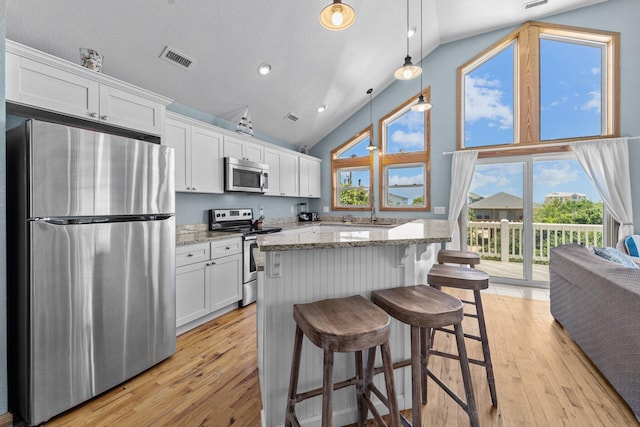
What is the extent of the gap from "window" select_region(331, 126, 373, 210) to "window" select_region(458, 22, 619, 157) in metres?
1.63

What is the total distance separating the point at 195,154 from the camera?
317cm

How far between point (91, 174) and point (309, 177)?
3.81 meters

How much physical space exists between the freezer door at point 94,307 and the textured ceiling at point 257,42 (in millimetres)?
1625

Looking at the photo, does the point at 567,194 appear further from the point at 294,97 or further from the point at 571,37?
the point at 294,97

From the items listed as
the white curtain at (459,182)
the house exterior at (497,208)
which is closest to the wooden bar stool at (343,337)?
the white curtain at (459,182)

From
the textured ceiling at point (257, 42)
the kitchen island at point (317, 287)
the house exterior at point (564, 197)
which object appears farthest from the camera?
the house exterior at point (564, 197)

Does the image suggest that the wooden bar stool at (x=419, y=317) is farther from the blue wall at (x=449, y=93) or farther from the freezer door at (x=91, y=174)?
the blue wall at (x=449, y=93)

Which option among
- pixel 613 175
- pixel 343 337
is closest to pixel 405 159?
pixel 613 175

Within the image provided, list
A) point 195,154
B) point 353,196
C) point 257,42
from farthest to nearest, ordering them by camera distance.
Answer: point 353,196
point 195,154
point 257,42

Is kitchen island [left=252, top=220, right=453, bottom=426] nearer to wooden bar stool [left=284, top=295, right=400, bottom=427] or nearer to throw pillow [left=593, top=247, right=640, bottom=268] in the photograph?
wooden bar stool [left=284, top=295, right=400, bottom=427]

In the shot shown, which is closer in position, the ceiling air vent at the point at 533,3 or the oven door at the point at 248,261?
the oven door at the point at 248,261

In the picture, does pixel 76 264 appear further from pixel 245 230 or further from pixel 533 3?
pixel 533 3

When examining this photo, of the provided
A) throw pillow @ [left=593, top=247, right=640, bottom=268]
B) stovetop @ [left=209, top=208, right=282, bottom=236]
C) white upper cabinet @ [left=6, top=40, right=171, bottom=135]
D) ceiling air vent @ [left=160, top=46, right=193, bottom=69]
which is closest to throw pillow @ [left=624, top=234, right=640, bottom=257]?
throw pillow @ [left=593, top=247, right=640, bottom=268]

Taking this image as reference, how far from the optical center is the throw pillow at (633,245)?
3260mm
